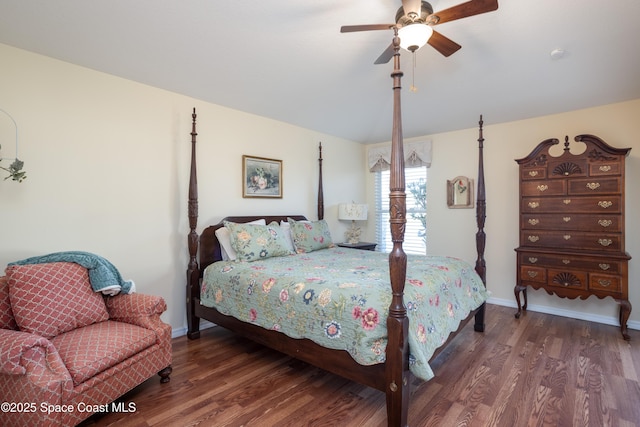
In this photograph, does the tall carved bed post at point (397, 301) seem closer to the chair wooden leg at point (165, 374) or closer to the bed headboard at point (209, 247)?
the chair wooden leg at point (165, 374)

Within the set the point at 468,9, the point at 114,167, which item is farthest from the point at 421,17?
the point at 114,167

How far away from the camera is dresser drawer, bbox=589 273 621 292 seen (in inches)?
120

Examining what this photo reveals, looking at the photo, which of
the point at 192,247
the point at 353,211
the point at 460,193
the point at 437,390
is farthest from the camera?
the point at 353,211

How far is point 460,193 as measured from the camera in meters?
4.39

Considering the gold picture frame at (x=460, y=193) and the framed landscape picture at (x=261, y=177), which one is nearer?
the framed landscape picture at (x=261, y=177)

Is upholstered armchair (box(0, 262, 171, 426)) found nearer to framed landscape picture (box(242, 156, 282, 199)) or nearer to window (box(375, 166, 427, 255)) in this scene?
framed landscape picture (box(242, 156, 282, 199))

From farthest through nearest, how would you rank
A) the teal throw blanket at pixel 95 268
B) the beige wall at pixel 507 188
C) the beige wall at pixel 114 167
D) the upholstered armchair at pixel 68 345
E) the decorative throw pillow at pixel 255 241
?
the beige wall at pixel 507 188 → the decorative throw pillow at pixel 255 241 → the beige wall at pixel 114 167 → the teal throw blanket at pixel 95 268 → the upholstered armchair at pixel 68 345

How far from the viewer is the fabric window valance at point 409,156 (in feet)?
15.3

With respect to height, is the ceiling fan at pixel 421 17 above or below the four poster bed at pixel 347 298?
above

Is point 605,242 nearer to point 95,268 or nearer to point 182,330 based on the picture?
point 182,330

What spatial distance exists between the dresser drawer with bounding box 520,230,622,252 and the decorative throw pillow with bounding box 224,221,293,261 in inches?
108

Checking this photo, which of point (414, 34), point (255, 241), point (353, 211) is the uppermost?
point (414, 34)

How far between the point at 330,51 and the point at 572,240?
3146 millimetres

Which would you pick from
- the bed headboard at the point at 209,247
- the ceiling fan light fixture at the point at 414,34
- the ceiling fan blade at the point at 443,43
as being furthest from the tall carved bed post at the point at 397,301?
the bed headboard at the point at 209,247
